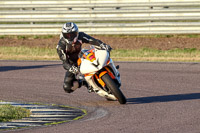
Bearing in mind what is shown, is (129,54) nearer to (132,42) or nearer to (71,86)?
(132,42)

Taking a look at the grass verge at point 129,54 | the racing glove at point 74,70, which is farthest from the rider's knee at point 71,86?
→ the grass verge at point 129,54

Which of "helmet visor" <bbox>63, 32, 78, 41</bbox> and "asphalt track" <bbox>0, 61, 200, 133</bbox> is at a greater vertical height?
"helmet visor" <bbox>63, 32, 78, 41</bbox>

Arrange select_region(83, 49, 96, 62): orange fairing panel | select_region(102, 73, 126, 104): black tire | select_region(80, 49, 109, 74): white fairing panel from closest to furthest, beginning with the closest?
select_region(102, 73, 126, 104): black tire
select_region(80, 49, 109, 74): white fairing panel
select_region(83, 49, 96, 62): orange fairing panel

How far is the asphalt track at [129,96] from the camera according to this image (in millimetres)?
7300

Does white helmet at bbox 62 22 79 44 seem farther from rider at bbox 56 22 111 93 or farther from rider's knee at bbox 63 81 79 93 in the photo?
rider's knee at bbox 63 81 79 93

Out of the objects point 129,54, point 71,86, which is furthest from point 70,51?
point 129,54

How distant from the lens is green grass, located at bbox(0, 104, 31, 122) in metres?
8.16

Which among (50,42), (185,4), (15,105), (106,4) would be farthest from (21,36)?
(15,105)

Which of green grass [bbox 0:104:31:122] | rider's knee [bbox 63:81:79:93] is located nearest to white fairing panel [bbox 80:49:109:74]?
rider's knee [bbox 63:81:79:93]

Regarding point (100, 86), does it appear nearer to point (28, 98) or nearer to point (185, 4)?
point (28, 98)

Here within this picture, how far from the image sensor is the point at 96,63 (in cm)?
903

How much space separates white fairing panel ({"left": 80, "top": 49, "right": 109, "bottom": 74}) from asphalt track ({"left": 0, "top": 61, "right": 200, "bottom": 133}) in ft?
2.21

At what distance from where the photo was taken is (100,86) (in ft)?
30.7

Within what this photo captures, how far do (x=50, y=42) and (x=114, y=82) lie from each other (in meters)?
11.5
